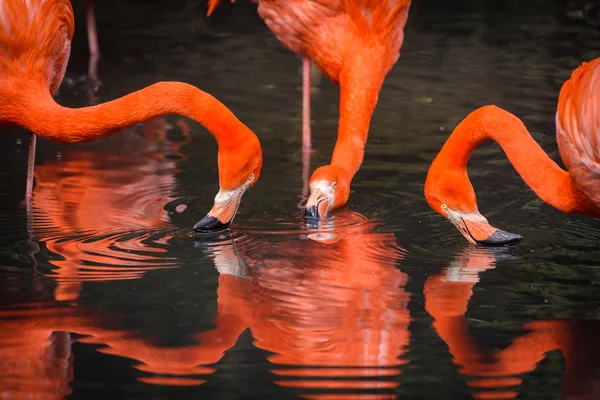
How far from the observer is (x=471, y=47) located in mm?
9648

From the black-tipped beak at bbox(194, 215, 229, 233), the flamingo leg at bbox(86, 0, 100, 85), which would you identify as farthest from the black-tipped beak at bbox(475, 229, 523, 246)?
the flamingo leg at bbox(86, 0, 100, 85)

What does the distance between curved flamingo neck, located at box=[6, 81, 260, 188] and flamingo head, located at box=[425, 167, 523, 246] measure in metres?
0.91

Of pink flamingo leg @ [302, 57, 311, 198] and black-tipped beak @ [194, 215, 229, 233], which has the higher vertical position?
pink flamingo leg @ [302, 57, 311, 198]

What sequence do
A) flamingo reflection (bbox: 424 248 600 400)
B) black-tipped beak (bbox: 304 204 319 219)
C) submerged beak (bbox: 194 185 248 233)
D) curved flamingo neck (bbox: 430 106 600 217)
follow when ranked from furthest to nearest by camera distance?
black-tipped beak (bbox: 304 204 319 219)
submerged beak (bbox: 194 185 248 233)
curved flamingo neck (bbox: 430 106 600 217)
flamingo reflection (bbox: 424 248 600 400)

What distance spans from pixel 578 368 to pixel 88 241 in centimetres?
252

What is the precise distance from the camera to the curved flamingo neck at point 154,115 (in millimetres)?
5230

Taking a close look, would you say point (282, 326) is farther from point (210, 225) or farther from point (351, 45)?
point (351, 45)

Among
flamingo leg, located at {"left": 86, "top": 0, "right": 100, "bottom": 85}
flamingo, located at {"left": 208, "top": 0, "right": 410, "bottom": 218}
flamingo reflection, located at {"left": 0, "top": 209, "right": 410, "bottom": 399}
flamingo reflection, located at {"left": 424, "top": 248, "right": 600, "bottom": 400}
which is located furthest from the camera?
flamingo leg, located at {"left": 86, "top": 0, "right": 100, "bottom": 85}

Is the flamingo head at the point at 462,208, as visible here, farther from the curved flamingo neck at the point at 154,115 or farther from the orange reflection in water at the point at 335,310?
the curved flamingo neck at the point at 154,115

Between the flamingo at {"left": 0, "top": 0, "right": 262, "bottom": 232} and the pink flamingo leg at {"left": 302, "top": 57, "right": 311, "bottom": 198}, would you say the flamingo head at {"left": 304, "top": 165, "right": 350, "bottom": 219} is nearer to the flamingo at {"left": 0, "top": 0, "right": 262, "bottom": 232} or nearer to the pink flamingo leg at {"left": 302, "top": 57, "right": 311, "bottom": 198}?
the flamingo at {"left": 0, "top": 0, "right": 262, "bottom": 232}

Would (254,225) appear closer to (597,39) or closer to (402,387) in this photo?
(402,387)

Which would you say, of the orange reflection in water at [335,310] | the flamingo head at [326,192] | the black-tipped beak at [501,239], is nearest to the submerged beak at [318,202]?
the flamingo head at [326,192]

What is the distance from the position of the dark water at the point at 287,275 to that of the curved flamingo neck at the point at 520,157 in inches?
12.1

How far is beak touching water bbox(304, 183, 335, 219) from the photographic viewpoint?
569cm
